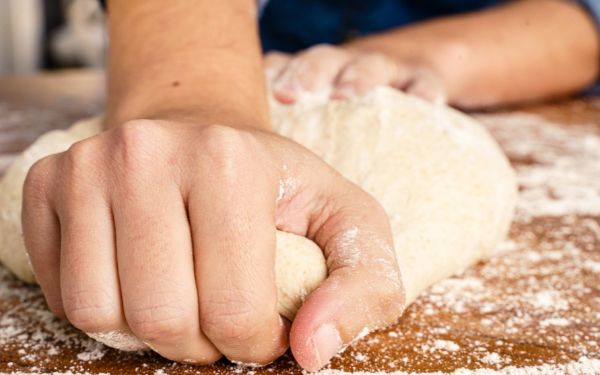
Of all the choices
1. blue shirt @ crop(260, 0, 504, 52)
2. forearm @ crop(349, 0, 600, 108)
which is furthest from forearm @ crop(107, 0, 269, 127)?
blue shirt @ crop(260, 0, 504, 52)

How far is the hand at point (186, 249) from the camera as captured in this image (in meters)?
0.62

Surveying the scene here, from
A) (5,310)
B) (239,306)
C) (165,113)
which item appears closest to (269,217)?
(239,306)

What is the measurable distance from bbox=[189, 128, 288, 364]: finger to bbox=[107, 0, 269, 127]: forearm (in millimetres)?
165

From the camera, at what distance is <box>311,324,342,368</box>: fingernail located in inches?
25.5

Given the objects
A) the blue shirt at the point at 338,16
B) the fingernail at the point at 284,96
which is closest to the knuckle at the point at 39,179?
the fingernail at the point at 284,96

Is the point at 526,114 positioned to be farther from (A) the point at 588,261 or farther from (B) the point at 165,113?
(B) the point at 165,113

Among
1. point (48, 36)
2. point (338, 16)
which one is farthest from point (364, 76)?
point (48, 36)

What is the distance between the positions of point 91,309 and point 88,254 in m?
0.05

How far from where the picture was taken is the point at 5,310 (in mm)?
866

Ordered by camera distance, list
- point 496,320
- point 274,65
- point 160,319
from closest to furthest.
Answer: point 160,319 < point 496,320 < point 274,65

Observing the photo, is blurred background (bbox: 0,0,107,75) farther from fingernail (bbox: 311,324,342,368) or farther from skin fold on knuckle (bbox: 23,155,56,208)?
fingernail (bbox: 311,324,342,368)

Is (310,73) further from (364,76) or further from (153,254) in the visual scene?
(153,254)

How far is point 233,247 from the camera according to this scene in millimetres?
619

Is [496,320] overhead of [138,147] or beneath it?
beneath
